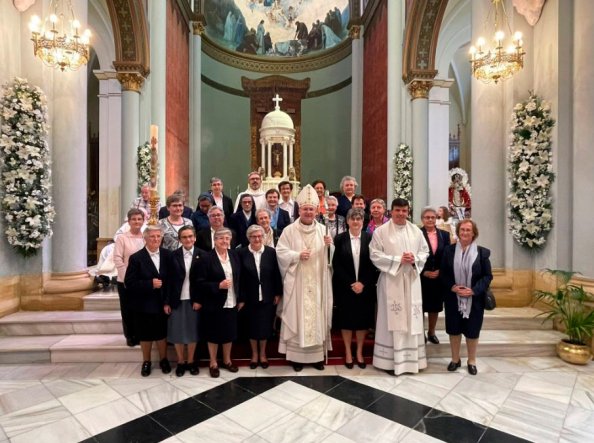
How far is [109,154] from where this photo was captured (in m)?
9.56

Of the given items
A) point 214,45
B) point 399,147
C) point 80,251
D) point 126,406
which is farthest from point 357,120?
point 126,406

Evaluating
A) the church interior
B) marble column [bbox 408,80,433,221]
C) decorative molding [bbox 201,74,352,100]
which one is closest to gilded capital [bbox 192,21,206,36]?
decorative molding [bbox 201,74,352,100]

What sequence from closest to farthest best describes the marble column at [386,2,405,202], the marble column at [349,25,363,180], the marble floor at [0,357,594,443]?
the marble floor at [0,357,594,443] < the marble column at [386,2,405,202] < the marble column at [349,25,363,180]

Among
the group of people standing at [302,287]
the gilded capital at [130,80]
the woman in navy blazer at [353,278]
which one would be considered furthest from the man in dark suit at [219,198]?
the gilded capital at [130,80]

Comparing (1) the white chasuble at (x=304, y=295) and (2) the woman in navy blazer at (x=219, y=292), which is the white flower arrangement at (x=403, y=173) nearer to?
(1) the white chasuble at (x=304, y=295)

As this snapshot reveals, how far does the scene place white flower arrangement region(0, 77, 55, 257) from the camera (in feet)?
15.7

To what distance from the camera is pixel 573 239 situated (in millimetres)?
5008

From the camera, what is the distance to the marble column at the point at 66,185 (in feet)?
17.2

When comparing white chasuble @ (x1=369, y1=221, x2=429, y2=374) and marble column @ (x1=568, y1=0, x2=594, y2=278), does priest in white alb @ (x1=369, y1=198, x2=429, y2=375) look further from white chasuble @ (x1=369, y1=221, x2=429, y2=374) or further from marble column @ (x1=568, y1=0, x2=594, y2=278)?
marble column @ (x1=568, y1=0, x2=594, y2=278)

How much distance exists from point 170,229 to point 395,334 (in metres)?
2.86

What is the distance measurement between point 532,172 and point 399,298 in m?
3.14

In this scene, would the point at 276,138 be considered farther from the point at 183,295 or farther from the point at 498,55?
the point at 183,295

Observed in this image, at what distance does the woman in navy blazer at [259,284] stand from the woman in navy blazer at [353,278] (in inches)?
28.9

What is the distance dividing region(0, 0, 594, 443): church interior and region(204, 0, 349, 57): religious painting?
5.64m
